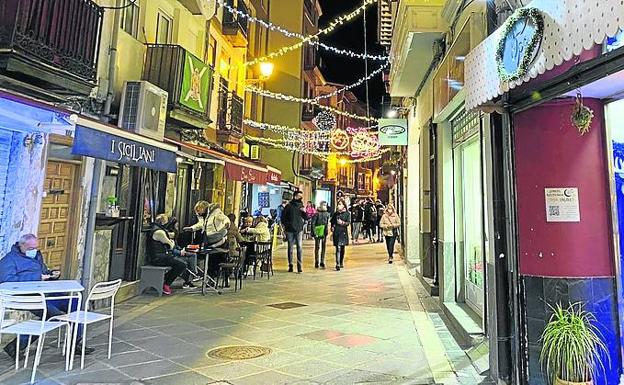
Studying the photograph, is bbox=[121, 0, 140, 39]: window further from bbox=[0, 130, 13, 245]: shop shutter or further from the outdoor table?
the outdoor table

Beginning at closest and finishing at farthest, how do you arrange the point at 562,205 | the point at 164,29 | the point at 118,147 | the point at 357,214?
1. the point at 562,205
2. the point at 118,147
3. the point at 164,29
4. the point at 357,214

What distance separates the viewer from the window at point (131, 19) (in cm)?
872

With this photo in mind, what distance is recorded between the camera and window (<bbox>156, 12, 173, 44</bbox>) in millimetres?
10465

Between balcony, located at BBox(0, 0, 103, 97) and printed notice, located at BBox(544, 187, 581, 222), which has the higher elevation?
balcony, located at BBox(0, 0, 103, 97)

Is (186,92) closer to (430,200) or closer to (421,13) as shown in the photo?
(421,13)

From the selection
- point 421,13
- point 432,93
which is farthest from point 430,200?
point 421,13

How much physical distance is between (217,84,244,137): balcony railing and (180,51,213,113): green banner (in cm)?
232

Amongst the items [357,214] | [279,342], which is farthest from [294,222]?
[357,214]

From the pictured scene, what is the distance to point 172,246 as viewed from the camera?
9164 millimetres

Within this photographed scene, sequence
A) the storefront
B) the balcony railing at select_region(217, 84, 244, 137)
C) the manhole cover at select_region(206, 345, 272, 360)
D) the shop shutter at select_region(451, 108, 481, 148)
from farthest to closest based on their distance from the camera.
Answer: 1. the balcony railing at select_region(217, 84, 244, 137)
2. the shop shutter at select_region(451, 108, 481, 148)
3. the manhole cover at select_region(206, 345, 272, 360)
4. the storefront

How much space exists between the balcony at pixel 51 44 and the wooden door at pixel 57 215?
1404 mm

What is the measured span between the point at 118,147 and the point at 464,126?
5.27 meters

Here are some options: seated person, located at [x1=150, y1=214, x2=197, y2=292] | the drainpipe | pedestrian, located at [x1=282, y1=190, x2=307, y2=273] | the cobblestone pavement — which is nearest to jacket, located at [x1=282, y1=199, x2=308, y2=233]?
pedestrian, located at [x1=282, y1=190, x2=307, y2=273]

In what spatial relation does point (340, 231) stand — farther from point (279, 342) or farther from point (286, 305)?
point (279, 342)
